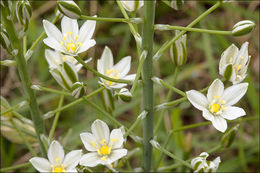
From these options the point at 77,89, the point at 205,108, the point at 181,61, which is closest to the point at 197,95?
the point at 205,108

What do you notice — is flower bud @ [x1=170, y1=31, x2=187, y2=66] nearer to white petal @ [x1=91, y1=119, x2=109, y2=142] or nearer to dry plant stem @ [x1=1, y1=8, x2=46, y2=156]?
white petal @ [x1=91, y1=119, x2=109, y2=142]

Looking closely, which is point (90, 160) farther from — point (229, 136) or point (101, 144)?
point (229, 136)

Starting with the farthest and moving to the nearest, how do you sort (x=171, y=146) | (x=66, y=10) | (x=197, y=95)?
(x=171, y=146)
(x=197, y=95)
(x=66, y=10)

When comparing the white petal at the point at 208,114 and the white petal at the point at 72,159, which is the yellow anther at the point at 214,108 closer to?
the white petal at the point at 208,114

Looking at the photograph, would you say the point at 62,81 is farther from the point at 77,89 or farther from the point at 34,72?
the point at 34,72

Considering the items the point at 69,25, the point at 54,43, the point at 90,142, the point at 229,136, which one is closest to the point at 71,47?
the point at 54,43

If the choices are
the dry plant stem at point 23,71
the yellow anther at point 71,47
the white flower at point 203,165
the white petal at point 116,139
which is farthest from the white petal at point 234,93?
the dry plant stem at point 23,71
